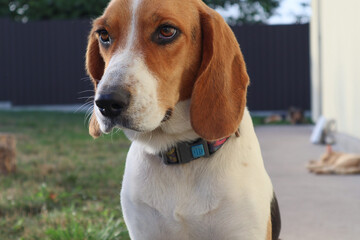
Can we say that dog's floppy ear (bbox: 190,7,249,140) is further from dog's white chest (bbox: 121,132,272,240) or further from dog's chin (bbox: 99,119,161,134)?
dog's chin (bbox: 99,119,161,134)

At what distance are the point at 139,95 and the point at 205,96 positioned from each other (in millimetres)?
357

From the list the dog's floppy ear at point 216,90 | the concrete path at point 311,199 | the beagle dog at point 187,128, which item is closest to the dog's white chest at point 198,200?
the beagle dog at point 187,128

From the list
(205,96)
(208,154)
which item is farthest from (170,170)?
(205,96)

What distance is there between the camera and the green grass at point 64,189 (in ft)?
11.8

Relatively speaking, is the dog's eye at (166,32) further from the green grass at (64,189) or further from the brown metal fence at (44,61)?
the brown metal fence at (44,61)

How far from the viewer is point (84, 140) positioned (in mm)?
8328

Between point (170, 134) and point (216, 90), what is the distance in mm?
295

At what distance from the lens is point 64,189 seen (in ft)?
16.1

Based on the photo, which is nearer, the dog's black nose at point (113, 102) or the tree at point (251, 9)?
the dog's black nose at point (113, 102)

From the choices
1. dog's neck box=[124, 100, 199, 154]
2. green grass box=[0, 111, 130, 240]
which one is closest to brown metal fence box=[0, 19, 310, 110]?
green grass box=[0, 111, 130, 240]

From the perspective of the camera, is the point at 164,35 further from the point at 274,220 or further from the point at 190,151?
the point at 274,220

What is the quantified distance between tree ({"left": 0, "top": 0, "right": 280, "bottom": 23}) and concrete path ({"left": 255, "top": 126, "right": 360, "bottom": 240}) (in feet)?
35.8

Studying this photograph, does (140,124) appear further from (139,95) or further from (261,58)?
(261,58)

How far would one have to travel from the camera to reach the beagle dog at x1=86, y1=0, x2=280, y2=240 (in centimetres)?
217
